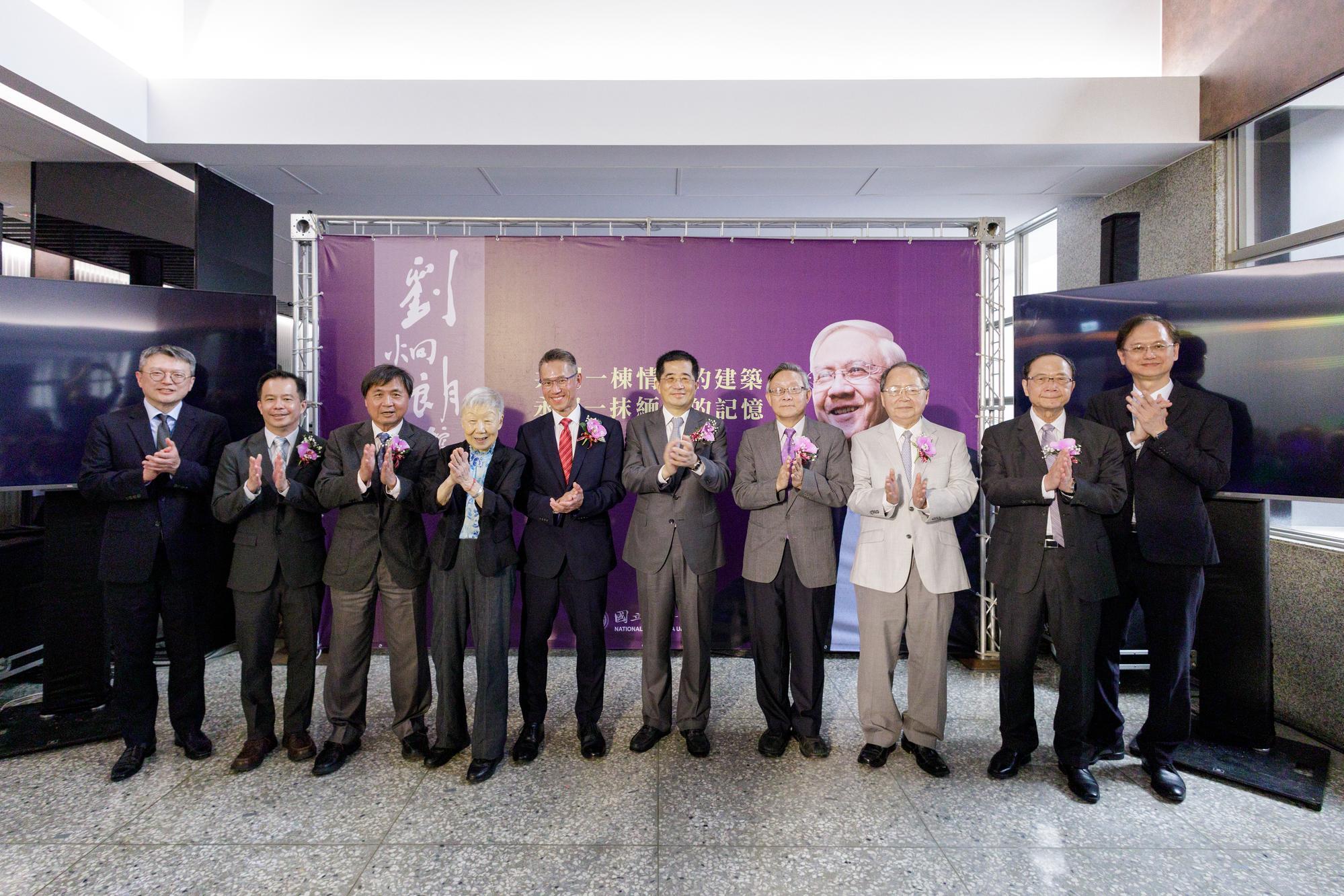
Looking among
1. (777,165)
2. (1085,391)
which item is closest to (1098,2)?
(777,165)

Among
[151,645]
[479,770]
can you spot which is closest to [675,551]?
[479,770]

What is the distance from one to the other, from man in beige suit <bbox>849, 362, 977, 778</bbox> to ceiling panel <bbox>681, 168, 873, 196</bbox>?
2.65m

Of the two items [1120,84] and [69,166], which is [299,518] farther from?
[1120,84]

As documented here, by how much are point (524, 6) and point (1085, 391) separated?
14.4 ft

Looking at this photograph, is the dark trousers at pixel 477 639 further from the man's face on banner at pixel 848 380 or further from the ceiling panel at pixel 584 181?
the ceiling panel at pixel 584 181

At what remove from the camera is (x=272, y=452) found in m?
2.97

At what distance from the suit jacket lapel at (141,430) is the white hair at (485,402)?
153cm

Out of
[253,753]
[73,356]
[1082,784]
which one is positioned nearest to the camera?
[1082,784]

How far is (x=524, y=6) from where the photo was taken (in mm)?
4473

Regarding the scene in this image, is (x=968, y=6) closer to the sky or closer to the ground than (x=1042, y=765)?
closer to the sky

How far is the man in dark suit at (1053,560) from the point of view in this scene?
271 centimetres

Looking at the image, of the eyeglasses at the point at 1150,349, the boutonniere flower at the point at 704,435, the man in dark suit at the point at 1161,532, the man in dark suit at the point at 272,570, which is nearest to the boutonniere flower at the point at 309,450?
the man in dark suit at the point at 272,570

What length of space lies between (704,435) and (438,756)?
6.12ft

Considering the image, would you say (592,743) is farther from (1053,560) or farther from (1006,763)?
(1053,560)
